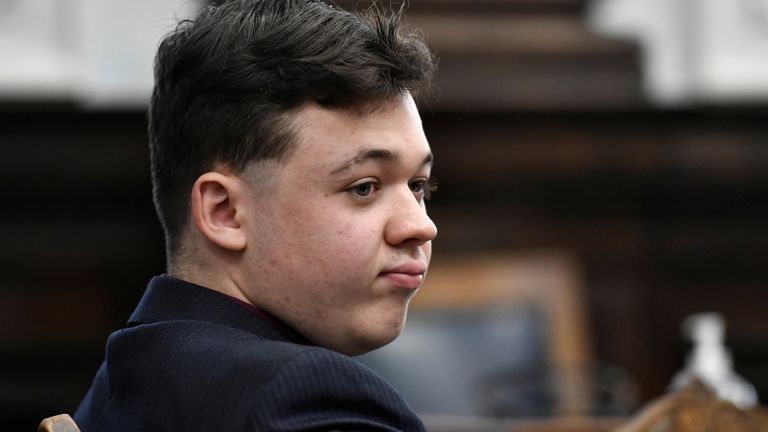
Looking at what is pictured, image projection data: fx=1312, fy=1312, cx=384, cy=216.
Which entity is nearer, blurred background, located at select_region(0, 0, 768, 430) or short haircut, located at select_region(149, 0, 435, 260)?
short haircut, located at select_region(149, 0, 435, 260)

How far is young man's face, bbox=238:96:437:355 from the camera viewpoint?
1113 millimetres

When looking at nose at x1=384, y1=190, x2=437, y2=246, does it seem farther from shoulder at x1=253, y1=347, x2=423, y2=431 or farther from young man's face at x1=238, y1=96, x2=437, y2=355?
shoulder at x1=253, y1=347, x2=423, y2=431

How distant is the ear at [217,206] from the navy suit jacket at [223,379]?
5cm

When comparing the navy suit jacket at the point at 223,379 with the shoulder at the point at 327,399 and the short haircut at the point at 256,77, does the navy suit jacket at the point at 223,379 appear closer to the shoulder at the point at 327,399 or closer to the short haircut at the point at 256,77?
the shoulder at the point at 327,399

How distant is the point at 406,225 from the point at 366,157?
0.22ft

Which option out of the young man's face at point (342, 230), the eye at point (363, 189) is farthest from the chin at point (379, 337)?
the eye at point (363, 189)

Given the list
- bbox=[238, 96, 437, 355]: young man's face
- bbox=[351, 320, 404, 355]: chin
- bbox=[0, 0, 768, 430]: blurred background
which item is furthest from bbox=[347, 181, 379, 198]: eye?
bbox=[0, 0, 768, 430]: blurred background

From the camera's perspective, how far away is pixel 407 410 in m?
1.06

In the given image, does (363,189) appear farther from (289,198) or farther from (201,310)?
(201,310)

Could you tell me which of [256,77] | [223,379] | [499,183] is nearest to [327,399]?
[223,379]

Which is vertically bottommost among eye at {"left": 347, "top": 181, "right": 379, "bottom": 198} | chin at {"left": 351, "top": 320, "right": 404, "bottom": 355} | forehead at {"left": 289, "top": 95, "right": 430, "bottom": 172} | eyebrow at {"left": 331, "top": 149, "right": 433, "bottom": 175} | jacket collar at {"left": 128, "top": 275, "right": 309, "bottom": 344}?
chin at {"left": 351, "top": 320, "right": 404, "bottom": 355}

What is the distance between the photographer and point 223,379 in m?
1.00

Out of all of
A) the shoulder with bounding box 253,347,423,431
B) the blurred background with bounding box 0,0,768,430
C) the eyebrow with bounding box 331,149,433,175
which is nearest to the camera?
the shoulder with bounding box 253,347,423,431

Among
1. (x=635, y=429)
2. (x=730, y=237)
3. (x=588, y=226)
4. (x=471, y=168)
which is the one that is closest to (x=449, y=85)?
(x=471, y=168)
